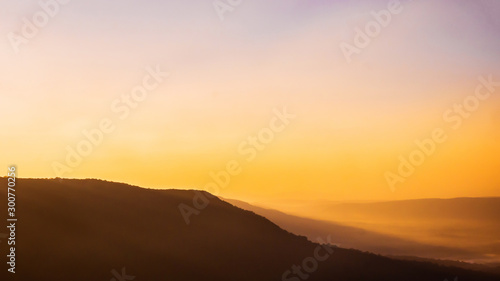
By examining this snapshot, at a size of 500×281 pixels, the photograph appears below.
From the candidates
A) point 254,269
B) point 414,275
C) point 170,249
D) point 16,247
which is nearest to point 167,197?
point 170,249

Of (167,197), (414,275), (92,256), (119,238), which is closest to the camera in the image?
(92,256)

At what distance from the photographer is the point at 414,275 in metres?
Result: 53.4

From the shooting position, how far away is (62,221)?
41.0 metres

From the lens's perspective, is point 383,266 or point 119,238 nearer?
point 119,238

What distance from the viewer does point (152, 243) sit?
4409 centimetres

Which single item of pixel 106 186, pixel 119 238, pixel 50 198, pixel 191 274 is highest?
pixel 106 186

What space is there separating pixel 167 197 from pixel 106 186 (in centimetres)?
785

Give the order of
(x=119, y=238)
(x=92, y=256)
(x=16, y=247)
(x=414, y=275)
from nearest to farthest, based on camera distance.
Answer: (x=16, y=247) < (x=92, y=256) < (x=119, y=238) < (x=414, y=275)

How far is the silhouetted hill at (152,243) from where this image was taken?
3603cm

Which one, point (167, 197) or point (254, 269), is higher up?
point (167, 197)

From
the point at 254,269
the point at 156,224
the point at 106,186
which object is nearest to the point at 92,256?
the point at 156,224

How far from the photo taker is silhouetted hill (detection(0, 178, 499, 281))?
36031mm

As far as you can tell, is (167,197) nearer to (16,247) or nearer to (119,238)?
(119,238)

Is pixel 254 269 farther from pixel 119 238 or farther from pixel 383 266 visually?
pixel 383 266
